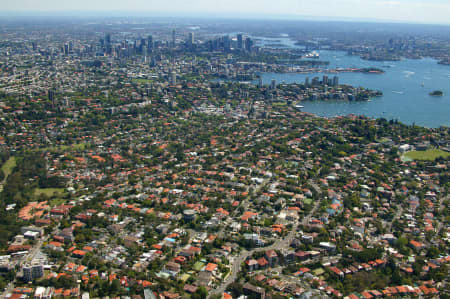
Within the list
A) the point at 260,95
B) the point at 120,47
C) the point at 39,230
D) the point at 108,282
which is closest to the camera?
the point at 108,282

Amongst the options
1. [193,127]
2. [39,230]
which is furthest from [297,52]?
[39,230]

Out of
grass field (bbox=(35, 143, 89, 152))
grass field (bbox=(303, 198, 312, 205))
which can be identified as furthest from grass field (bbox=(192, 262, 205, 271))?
grass field (bbox=(35, 143, 89, 152))

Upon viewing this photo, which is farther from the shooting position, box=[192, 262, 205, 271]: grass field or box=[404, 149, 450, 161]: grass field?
box=[404, 149, 450, 161]: grass field

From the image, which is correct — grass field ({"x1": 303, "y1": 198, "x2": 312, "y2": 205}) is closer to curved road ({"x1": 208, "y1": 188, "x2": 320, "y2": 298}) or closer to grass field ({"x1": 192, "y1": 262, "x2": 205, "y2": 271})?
curved road ({"x1": 208, "y1": 188, "x2": 320, "y2": 298})

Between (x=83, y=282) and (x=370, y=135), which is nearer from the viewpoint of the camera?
(x=83, y=282)

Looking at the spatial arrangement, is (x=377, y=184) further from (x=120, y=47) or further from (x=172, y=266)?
(x=120, y=47)

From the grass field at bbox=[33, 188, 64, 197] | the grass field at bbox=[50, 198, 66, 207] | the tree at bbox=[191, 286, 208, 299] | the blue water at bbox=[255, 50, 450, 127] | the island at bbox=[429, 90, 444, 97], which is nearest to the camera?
the tree at bbox=[191, 286, 208, 299]

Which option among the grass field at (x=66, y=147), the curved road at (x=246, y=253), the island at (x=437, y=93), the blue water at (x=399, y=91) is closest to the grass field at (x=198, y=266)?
the curved road at (x=246, y=253)

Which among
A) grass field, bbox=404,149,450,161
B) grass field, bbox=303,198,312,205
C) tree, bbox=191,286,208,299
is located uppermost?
grass field, bbox=404,149,450,161
